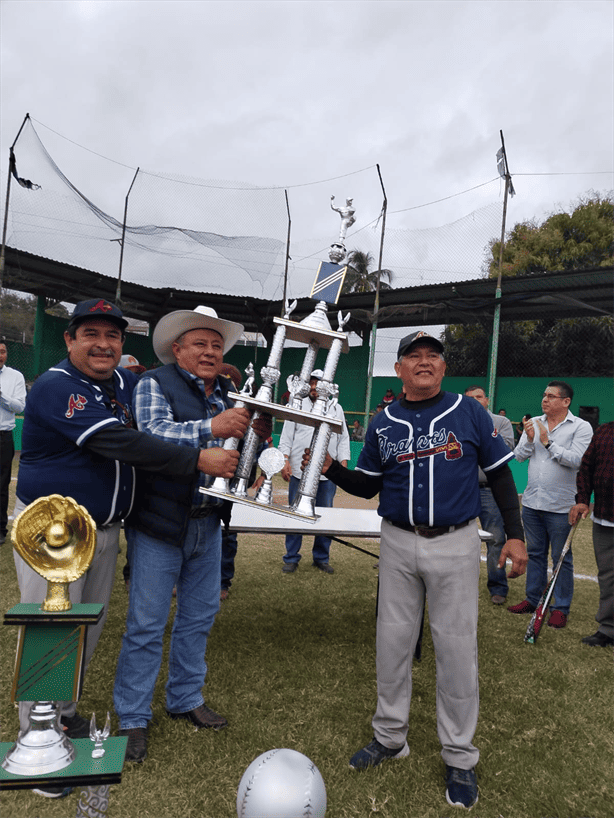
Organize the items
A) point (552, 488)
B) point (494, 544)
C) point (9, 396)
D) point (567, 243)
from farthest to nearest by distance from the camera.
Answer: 1. point (567, 243)
2. point (9, 396)
3. point (494, 544)
4. point (552, 488)

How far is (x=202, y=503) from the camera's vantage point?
9.29 feet

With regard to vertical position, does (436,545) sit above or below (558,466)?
below

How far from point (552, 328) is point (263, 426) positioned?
20383 mm

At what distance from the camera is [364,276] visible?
20.0m

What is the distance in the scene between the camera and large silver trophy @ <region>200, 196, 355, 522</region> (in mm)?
2471

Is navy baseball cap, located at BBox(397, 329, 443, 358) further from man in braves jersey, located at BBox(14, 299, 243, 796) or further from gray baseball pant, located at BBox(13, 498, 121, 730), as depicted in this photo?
gray baseball pant, located at BBox(13, 498, 121, 730)

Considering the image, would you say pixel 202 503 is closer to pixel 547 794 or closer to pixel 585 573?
pixel 547 794

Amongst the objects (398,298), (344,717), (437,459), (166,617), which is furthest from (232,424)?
(398,298)

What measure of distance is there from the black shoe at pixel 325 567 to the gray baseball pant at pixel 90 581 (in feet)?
11.9

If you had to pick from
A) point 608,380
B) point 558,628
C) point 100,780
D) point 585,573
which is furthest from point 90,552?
point 608,380

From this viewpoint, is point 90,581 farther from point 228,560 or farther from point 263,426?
point 228,560

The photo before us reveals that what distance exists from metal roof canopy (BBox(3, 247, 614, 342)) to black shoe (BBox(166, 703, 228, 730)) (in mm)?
10550

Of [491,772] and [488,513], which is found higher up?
[488,513]

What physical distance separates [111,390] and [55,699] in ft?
5.09
